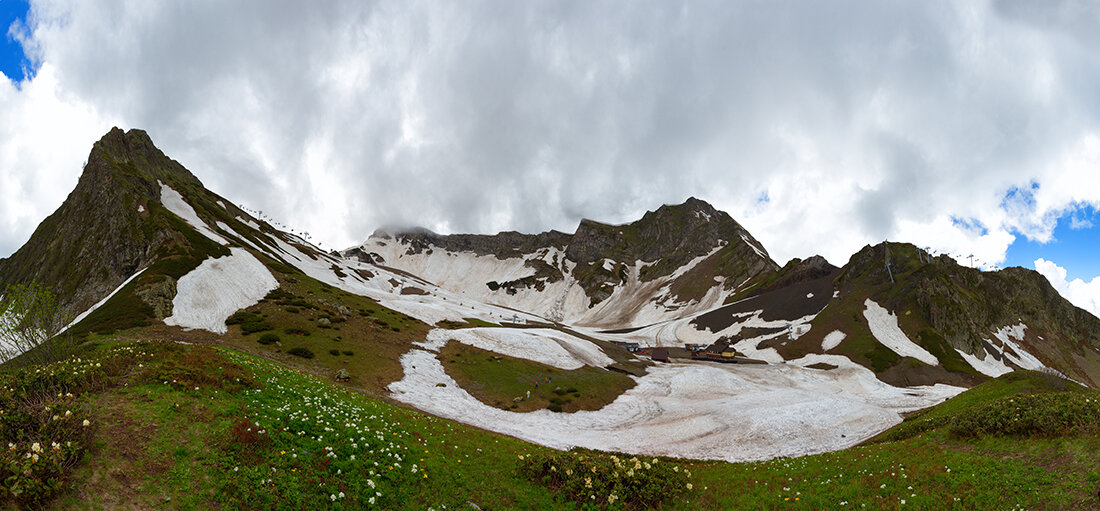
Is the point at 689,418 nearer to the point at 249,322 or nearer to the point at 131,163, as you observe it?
the point at 249,322

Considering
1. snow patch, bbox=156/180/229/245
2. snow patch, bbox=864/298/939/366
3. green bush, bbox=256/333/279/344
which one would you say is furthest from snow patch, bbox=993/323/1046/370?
snow patch, bbox=156/180/229/245

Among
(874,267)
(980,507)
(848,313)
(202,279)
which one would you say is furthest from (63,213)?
(874,267)

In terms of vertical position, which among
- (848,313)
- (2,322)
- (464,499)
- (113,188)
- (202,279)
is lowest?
(464,499)

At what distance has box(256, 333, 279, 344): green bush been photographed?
1867 inches

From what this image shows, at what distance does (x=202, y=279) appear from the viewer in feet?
198

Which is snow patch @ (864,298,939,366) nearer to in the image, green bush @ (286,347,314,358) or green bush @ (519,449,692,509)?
green bush @ (519,449,692,509)

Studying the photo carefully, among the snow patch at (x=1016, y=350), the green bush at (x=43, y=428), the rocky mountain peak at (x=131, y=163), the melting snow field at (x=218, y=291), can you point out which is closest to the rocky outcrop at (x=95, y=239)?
the rocky mountain peak at (x=131, y=163)

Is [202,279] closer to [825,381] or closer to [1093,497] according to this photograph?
[1093,497]

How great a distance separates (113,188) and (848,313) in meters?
172

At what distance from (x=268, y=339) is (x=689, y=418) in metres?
49.8

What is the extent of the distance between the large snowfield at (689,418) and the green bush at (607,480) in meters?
19.6

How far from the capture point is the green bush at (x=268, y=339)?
47.4m

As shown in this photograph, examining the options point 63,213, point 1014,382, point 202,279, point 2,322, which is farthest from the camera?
point 63,213

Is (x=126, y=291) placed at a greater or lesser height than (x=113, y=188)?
lesser
